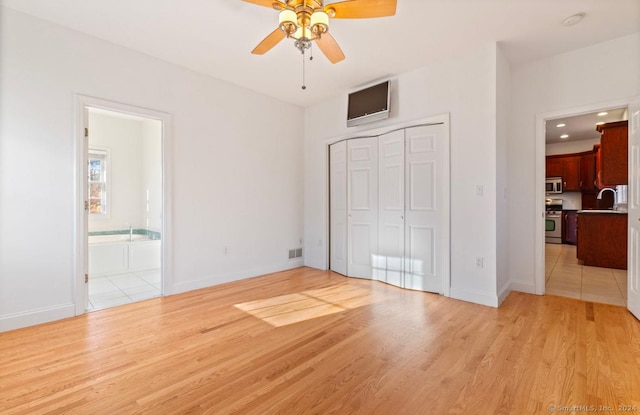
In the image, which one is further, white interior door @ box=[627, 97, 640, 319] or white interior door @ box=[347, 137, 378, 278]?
white interior door @ box=[347, 137, 378, 278]

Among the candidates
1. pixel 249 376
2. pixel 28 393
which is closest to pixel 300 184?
pixel 249 376

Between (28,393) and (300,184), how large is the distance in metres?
4.22

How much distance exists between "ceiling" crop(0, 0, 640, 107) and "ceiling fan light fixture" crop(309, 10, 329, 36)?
2.41ft

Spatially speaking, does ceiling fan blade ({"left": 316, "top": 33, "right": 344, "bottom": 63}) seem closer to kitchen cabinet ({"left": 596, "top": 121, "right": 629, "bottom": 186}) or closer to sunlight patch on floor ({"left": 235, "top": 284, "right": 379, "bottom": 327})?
sunlight patch on floor ({"left": 235, "top": 284, "right": 379, "bottom": 327})

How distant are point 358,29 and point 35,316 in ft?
14.1

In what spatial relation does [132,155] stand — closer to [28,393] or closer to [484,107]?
[28,393]

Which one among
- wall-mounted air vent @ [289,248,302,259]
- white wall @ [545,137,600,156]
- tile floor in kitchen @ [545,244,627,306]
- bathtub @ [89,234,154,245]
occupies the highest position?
white wall @ [545,137,600,156]

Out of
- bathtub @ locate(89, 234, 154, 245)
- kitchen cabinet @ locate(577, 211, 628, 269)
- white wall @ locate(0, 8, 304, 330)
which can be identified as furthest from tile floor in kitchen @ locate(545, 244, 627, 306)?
bathtub @ locate(89, 234, 154, 245)

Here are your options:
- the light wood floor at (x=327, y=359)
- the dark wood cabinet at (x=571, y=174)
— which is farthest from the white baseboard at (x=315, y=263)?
the dark wood cabinet at (x=571, y=174)

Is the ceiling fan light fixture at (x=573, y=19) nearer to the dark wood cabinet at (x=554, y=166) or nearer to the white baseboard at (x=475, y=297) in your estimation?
the white baseboard at (x=475, y=297)

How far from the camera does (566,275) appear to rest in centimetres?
454

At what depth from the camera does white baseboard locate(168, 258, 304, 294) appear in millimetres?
3817

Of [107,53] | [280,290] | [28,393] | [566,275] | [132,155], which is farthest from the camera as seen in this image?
[132,155]

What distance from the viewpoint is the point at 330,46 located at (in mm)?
2604
